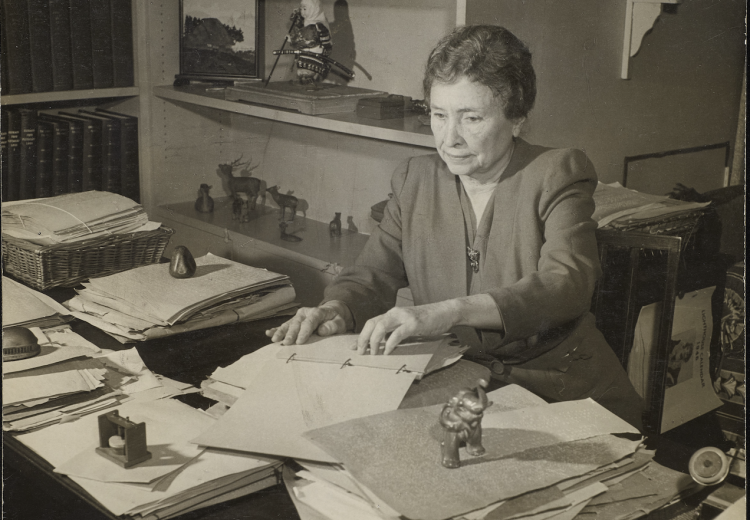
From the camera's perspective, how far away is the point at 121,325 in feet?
4.45

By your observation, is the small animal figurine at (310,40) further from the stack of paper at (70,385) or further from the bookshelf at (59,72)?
the stack of paper at (70,385)

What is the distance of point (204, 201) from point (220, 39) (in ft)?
1.80

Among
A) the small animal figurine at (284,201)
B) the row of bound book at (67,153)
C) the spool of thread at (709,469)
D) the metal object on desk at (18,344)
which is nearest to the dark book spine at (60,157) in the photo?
the row of bound book at (67,153)

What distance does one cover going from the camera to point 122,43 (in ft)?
7.20

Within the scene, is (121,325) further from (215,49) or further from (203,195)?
(215,49)

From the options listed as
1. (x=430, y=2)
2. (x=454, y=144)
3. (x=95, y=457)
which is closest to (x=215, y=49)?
(x=430, y=2)

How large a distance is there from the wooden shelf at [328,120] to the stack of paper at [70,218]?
1.86 ft

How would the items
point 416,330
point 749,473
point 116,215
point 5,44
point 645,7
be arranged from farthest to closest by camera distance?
point 5,44, point 116,215, point 645,7, point 416,330, point 749,473

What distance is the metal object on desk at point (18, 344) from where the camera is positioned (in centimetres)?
115

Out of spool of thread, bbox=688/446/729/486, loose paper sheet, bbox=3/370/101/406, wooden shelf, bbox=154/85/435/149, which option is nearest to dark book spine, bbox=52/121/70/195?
wooden shelf, bbox=154/85/435/149

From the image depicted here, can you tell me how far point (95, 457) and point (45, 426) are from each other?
16 centimetres

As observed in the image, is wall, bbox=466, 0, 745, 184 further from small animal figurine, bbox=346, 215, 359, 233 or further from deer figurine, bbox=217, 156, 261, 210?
deer figurine, bbox=217, 156, 261, 210

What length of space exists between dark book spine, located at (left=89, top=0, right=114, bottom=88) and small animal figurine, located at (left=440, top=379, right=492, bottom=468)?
1632 mm

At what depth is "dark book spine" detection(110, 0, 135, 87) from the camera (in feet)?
6.83
